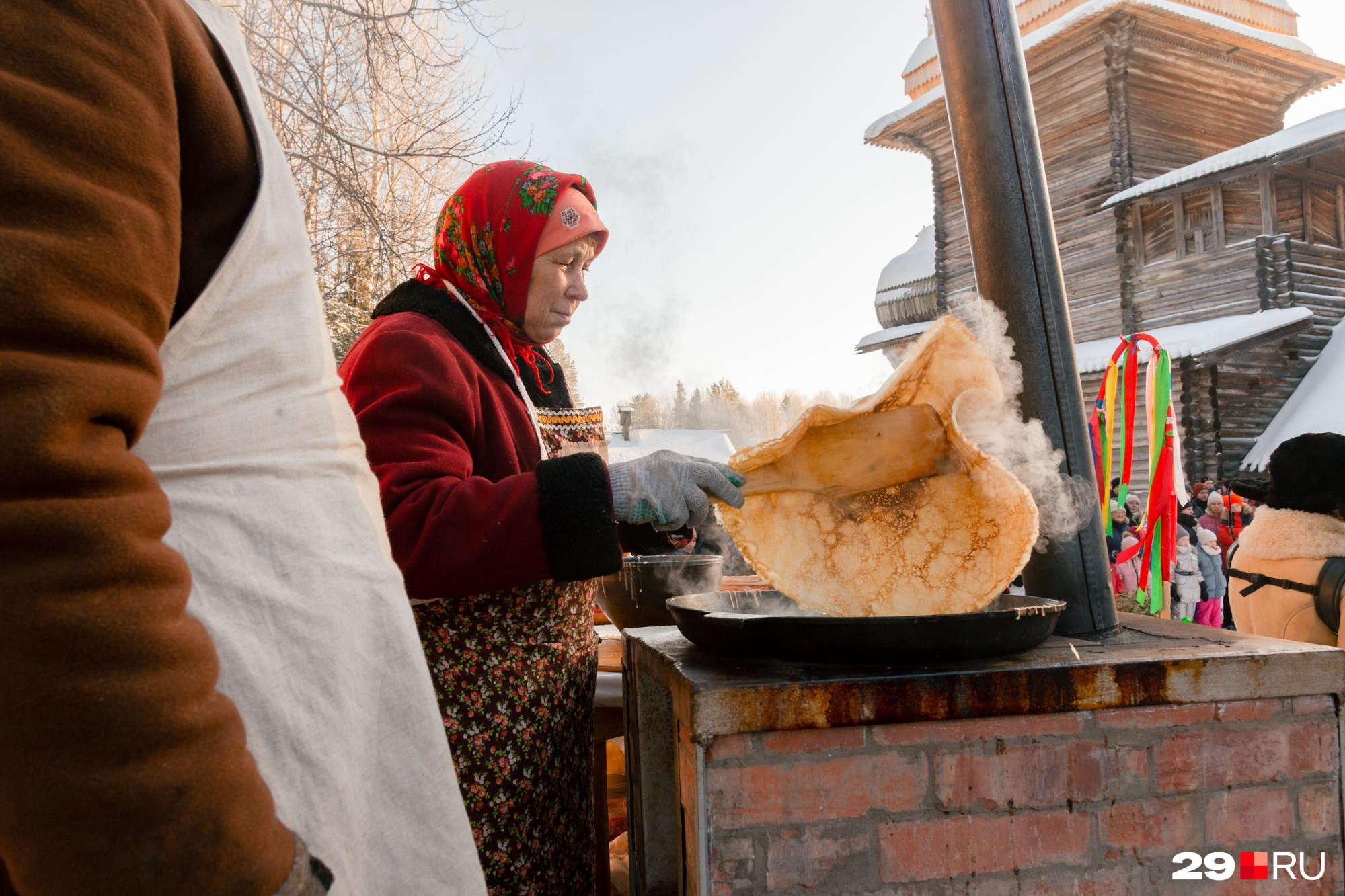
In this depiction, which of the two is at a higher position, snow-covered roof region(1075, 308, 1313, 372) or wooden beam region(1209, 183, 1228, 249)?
wooden beam region(1209, 183, 1228, 249)

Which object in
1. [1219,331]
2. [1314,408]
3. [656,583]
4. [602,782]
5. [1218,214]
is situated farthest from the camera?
[1218,214]

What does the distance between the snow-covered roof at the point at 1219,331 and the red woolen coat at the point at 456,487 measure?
13.8 m

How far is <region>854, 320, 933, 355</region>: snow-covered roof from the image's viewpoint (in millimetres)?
19219

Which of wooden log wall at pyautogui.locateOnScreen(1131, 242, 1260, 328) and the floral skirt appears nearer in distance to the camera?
the floral skirt

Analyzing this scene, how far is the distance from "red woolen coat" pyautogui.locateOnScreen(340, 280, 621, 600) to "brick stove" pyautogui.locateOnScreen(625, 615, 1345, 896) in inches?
14.8

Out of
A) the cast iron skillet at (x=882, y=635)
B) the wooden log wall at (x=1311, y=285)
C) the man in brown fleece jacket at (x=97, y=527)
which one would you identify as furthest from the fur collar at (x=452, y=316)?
the wooden log wall at (x=1311, y=285)

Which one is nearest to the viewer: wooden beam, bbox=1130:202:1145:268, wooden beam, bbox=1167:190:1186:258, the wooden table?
the wooden table

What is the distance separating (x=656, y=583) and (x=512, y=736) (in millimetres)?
915

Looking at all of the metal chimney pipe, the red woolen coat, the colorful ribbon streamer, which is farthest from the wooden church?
the red woolen coat

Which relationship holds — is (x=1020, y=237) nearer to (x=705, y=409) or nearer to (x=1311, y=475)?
(x=1311, y=475)

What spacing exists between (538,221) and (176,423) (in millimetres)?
1282

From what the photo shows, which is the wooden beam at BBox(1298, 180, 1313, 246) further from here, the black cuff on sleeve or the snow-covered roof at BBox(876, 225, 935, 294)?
the black cuff on sleeve

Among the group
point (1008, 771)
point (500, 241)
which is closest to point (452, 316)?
point (500, 241)

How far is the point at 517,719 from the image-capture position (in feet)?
5.63
